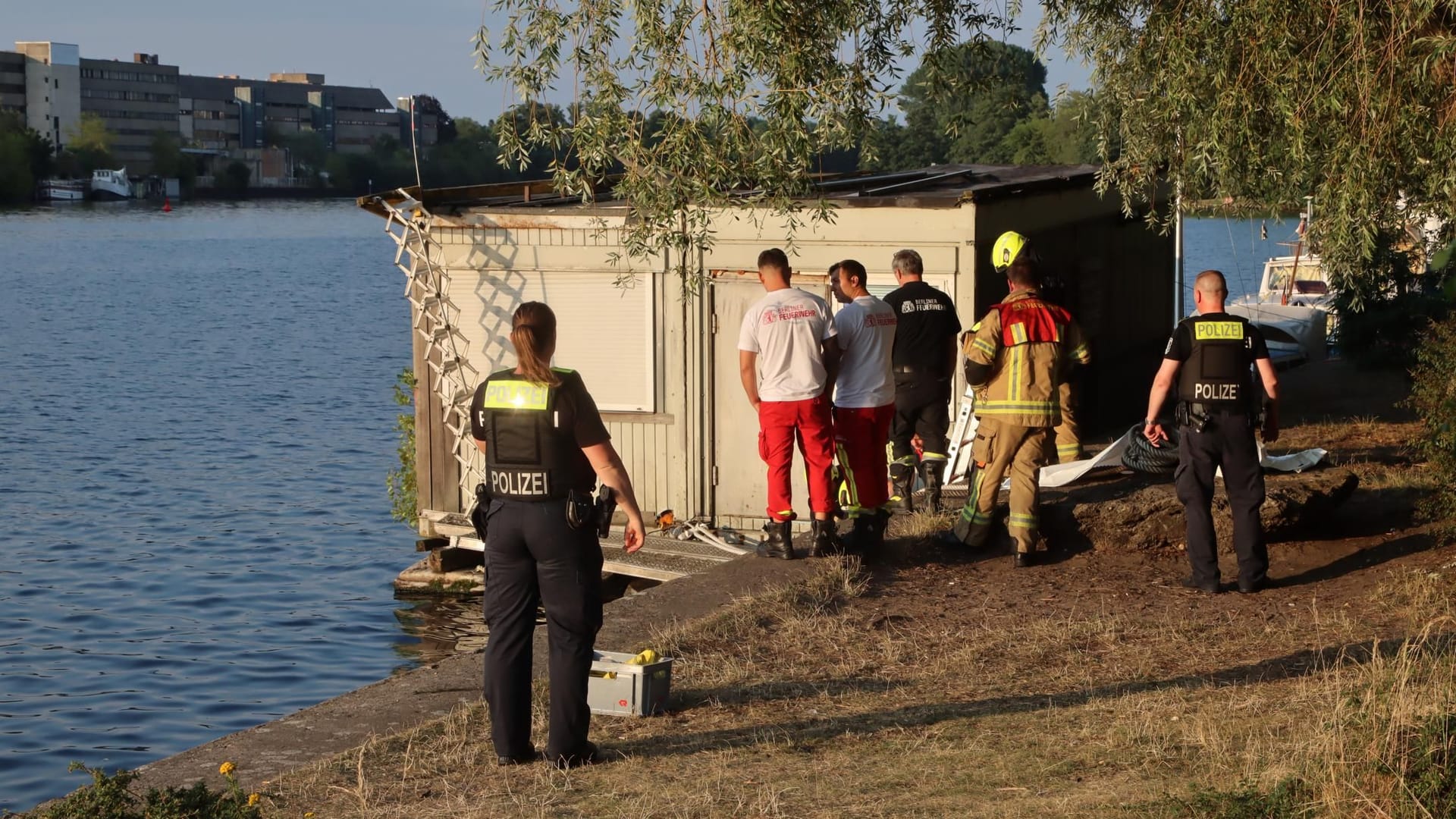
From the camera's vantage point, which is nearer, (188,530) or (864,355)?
(864,355)

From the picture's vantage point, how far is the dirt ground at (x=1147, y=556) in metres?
8.84

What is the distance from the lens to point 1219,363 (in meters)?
8.65

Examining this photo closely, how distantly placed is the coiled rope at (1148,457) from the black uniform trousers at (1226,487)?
5.80 feet

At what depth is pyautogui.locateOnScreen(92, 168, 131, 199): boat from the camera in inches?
5625

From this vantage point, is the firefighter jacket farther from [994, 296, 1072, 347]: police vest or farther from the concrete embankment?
the concrete embankment

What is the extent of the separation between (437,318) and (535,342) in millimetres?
8505

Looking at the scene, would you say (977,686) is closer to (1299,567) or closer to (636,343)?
(1299,567)

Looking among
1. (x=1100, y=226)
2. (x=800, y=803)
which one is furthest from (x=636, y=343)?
(x=800, y=803)

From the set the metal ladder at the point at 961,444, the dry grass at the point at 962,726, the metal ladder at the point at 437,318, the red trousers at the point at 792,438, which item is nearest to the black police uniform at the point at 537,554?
the dry grass at the point at 962,726

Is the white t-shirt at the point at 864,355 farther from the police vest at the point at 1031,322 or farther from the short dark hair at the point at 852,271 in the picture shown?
the police vest at the point at 1031,322

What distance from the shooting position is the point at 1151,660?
763 centimetres

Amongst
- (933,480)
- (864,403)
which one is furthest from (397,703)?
(933,480)

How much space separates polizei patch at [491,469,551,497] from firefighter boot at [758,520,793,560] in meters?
3.72

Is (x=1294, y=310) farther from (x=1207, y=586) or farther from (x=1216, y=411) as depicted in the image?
(x=1216, y=411)
